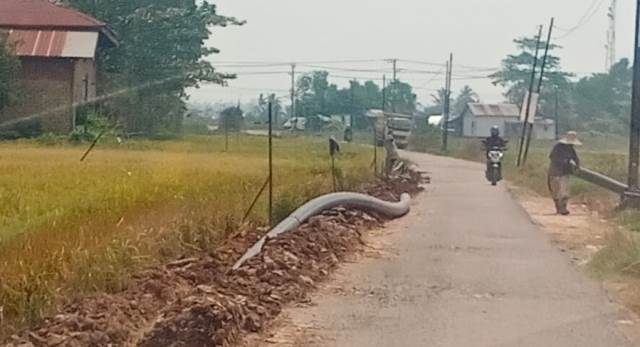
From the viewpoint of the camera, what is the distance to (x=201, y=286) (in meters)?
9.98

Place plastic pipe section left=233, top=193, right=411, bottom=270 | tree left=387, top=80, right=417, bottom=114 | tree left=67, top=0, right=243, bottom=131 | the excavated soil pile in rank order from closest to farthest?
1. the excavated soil pile
2. plastic pipe section left=233, top=193, right=411, bottom=270
3. tree left=67, top=0, right=243, bottom=131
4. tree left=387, top=80, right=417, bottom=114

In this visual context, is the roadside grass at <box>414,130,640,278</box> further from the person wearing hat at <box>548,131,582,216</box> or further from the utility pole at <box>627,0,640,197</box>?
the person wearing hat at <box>548,131,582,216</box>

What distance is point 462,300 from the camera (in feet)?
35.8

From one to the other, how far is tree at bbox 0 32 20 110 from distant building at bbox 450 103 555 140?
1962 inches

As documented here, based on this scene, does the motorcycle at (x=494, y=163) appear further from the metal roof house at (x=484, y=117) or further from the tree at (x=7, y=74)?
the metal roof house at (x=484, y=117)

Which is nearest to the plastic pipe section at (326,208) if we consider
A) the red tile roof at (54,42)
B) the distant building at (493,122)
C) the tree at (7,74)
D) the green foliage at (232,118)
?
the tree at (7,74)

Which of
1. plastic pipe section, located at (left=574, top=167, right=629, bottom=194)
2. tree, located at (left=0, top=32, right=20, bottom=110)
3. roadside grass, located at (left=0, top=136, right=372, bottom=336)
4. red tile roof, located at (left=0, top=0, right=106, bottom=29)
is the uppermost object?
red tile roof, located at (left=0, top=0, right=106, bottom=29)

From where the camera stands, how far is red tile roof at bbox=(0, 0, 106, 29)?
31.4 metres

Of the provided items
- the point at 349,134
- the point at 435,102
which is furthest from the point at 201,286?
the point at 435,102

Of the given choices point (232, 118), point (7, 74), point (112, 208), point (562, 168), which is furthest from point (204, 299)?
point (232, 118)

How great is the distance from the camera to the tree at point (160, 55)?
34.4m

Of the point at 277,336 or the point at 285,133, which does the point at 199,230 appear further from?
the point at 285,133

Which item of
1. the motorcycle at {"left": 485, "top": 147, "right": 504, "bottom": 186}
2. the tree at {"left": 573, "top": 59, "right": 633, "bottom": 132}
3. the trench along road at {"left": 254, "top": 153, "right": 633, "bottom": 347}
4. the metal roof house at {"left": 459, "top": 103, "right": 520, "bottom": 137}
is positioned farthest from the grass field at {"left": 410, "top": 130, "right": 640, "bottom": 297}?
the metal roof house at {"left": 459, "top": 103, "right": 520, "bottom": 137}

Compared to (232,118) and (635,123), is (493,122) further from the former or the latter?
(635,123)
